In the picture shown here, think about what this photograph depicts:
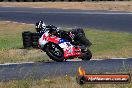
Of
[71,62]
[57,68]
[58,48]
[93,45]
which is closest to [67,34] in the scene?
[58,48]

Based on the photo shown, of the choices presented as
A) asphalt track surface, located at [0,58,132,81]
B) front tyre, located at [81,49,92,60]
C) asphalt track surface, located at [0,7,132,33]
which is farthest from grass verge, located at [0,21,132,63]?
asphalt track surface, located at [0,7,132,33]

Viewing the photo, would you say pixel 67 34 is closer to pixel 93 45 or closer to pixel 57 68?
pixel 57 68

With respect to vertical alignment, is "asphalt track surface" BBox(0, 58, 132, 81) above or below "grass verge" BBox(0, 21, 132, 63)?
above

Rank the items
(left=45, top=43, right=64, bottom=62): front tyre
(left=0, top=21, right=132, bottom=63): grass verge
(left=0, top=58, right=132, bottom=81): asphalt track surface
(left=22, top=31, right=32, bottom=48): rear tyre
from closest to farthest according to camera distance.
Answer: (left=0, top=58, right=132, bottom=81): asphalt track surface → (left=45, top=43, right=64, bottom=62): front tyre → (left=0, top=21, right=132, bottom=63): grass verge → (left=22, top=31, right=32, bottom=48): rear tyre

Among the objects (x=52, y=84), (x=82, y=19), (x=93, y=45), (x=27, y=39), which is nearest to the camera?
(x=52, y=84)

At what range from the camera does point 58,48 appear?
49.2ft

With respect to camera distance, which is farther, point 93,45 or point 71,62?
point 93,45

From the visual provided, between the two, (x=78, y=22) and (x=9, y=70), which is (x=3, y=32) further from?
(x=9, y=70)

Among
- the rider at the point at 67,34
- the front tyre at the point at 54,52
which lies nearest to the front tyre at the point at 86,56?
the rider at the point at 67,34

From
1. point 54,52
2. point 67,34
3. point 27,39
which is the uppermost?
point 67,34

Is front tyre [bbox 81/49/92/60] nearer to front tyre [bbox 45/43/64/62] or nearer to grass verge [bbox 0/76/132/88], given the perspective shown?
front tyre [bbox 45/43/64/62]

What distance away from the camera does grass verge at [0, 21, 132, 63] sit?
17.5 meters

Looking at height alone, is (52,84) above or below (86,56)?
above

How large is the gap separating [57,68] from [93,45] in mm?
8572
